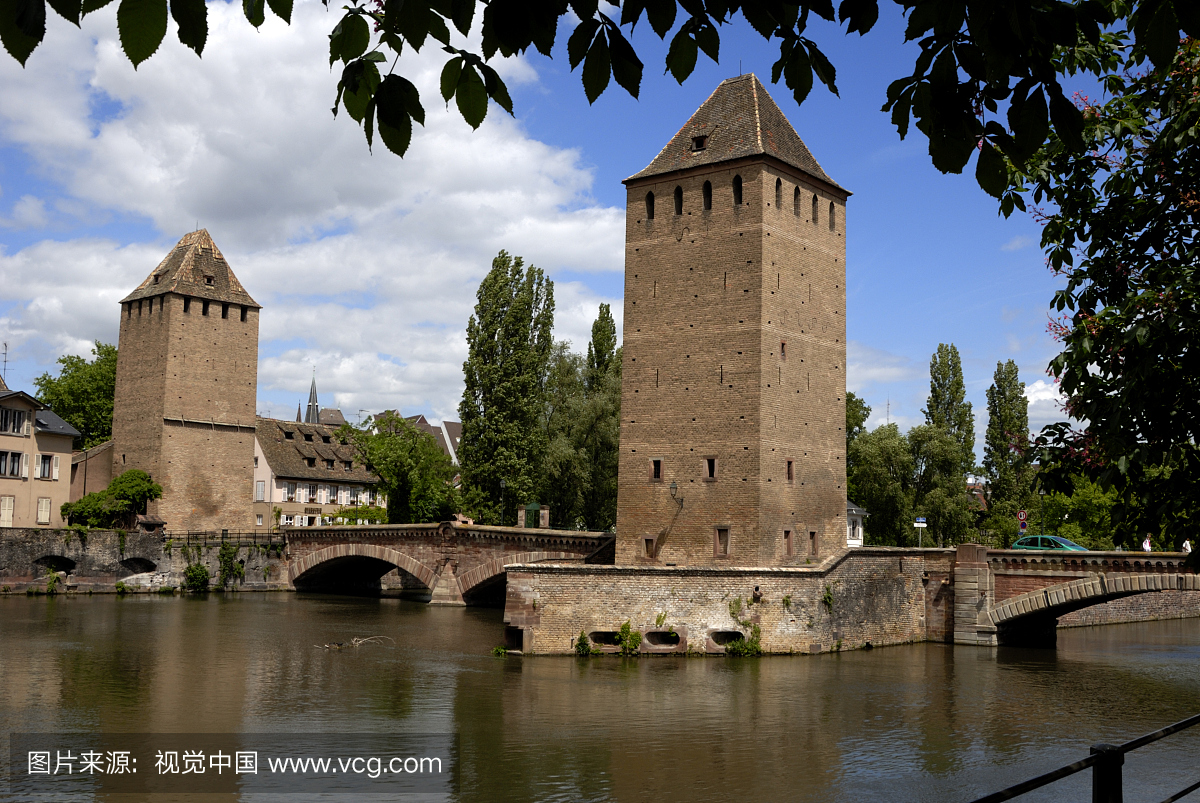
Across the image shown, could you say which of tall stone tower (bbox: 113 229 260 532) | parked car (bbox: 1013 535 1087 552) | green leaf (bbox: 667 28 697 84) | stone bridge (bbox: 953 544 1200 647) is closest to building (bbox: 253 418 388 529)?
tall stone tower (bbox: 113 229 260 532)

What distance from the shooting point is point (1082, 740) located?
18.3 m

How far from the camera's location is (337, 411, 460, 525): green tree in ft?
169

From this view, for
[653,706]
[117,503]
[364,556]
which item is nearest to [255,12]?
[653,706]

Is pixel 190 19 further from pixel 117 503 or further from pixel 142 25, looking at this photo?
pixel 117 503

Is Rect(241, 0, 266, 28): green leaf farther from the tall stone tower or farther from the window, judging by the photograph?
the tall stone tower

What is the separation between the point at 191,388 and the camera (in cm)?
5584

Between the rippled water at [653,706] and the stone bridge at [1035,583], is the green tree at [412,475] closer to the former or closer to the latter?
the rippled water at [653,706]

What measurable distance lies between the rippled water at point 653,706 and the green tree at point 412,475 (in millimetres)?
19115

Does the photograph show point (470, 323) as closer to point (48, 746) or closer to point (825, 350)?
point (825, 350)

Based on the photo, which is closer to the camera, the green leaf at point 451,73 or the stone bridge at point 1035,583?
the green leaf at point 451,73

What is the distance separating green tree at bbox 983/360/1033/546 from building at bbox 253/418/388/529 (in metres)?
33.3

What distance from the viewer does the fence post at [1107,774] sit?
3.82m

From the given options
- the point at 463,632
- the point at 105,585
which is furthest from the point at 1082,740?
the point at 105,585

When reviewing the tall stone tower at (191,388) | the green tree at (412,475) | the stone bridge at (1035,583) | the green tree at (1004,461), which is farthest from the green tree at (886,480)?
the tall stone tower at (191,388)
